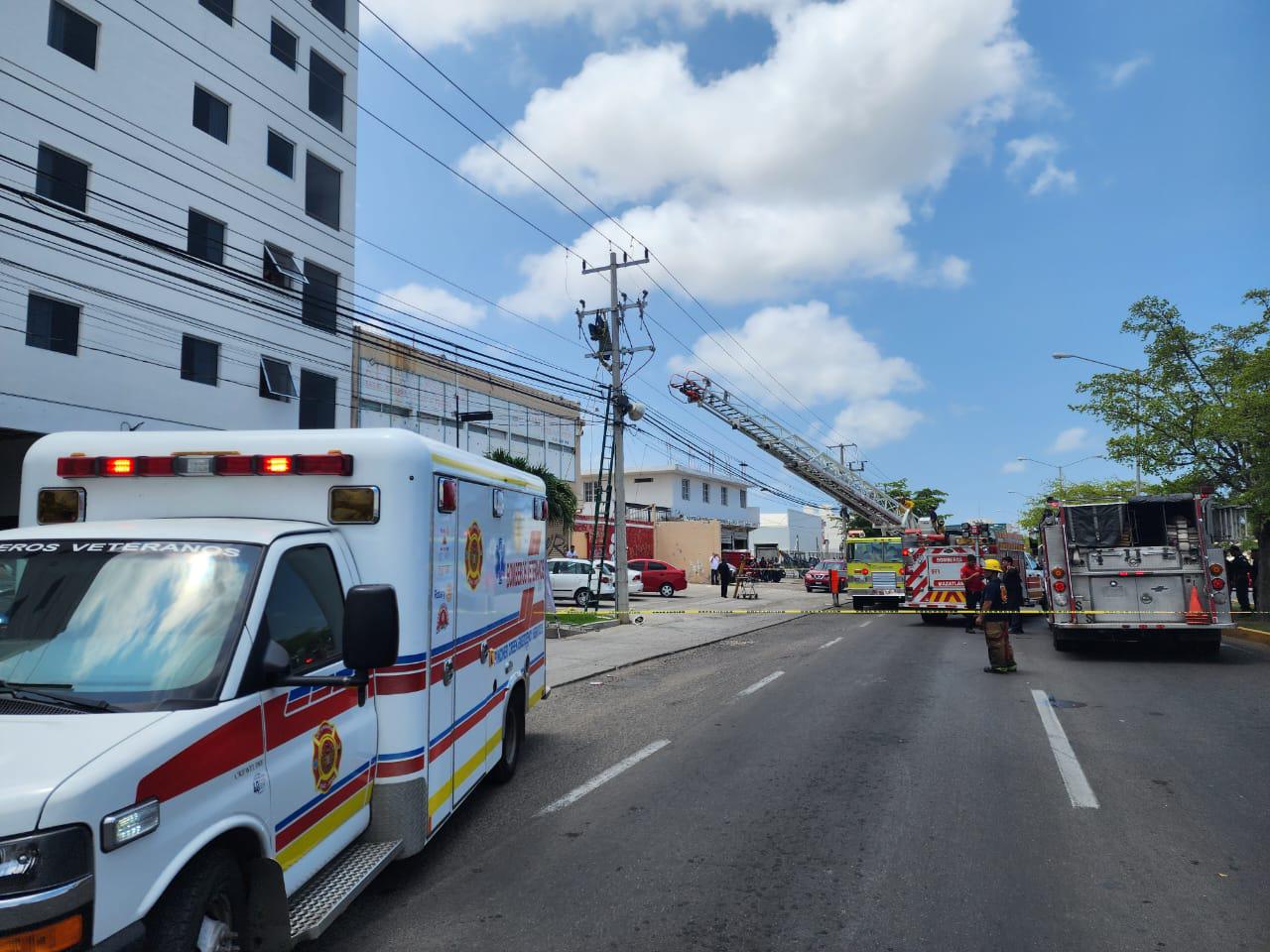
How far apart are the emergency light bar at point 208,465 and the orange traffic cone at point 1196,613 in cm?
1474

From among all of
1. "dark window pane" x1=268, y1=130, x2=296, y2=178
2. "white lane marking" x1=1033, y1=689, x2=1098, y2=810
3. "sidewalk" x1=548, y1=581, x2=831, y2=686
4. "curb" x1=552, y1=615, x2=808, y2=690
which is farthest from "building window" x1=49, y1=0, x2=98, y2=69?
"white lane marking" x1=1033, y1=689, x2=1098, y2=810

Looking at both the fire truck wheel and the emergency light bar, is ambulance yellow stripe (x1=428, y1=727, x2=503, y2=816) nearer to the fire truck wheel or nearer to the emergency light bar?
the fire truck wheel

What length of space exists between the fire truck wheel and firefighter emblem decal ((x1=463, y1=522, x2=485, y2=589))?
163 centimetres

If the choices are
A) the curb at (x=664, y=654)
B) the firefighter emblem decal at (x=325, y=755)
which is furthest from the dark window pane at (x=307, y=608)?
the curb at (x=664, y=654)

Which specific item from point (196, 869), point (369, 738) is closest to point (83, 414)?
point (369, 738)

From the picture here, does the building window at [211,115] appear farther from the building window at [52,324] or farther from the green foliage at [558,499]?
the green foliage at [558,499]

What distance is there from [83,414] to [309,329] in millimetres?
7334

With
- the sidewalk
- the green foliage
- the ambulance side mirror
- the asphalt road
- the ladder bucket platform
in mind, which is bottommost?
the asphalt road

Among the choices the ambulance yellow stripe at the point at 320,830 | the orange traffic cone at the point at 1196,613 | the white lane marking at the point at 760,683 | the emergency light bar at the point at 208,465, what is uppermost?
the emergency light bar at the point at 208,465

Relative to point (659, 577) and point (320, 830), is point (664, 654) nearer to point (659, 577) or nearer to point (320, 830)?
point (320, 830)

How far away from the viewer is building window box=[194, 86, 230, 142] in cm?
2066

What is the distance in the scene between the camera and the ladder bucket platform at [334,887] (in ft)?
12.2

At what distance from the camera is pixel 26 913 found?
2.45 metres

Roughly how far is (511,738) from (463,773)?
1.69 meters
